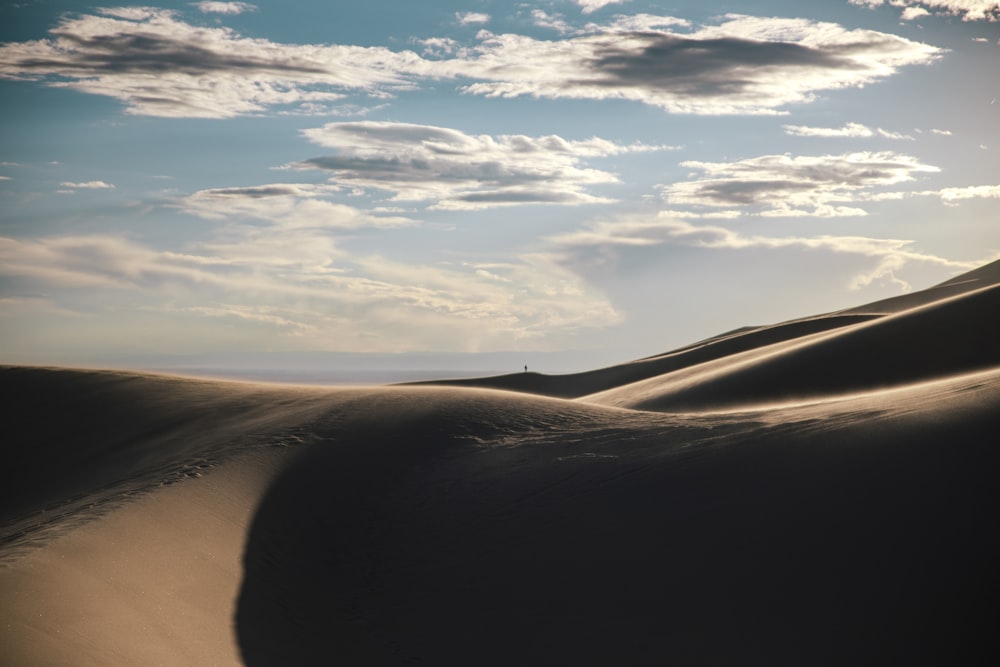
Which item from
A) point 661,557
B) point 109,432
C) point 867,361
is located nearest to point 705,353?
point 867,361

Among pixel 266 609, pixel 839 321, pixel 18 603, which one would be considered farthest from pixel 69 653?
pixel 839 321

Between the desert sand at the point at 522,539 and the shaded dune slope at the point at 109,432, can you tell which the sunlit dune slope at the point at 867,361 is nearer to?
the desert sand at the point at 522,539

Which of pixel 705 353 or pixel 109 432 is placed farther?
pixel 705 353

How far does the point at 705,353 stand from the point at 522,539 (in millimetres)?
29001

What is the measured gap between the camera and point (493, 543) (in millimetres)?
12953

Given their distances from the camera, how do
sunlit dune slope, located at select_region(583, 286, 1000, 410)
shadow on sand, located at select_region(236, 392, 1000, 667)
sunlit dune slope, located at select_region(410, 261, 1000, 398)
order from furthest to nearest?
1. sunlit dune slope, located at select_region(410, 261, 1000, 398)
2. sunlit dune slope, located at select_region(583, 286, 1000, 410)
3. shadow on sand, located at select_region(236, 392, 1000, 667)

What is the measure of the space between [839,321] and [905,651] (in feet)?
107

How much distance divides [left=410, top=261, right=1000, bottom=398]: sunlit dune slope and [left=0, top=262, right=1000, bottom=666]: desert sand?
1916 centimetres

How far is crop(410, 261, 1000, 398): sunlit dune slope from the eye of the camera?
127 ft

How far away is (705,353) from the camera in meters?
40.2

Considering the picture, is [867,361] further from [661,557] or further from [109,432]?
[109,432]

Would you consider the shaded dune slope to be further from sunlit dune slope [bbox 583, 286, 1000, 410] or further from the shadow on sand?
sunlit dune slope [bbox 583, 286, 1000, 410]

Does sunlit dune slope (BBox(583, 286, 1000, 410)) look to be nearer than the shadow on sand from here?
No

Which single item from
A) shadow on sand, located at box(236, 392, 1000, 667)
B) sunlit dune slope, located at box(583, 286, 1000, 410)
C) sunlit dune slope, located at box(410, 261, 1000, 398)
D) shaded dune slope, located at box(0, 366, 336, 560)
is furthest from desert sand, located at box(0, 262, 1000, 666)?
sunlit dune slope, located at box(410, 261, 1000, 398)
